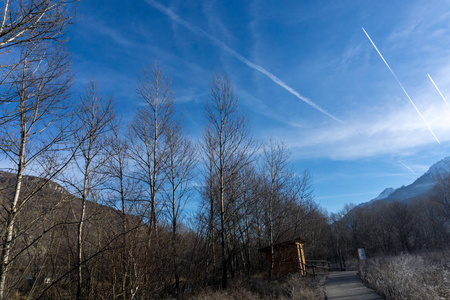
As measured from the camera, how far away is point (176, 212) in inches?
533

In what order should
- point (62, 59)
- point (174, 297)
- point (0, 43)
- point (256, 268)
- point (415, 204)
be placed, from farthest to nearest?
point (415, 204) < point (256, 268) < point (174, 297) < point (62, 59) < point (0, 43)

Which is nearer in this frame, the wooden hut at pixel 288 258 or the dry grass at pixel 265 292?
the dry grass at pixel 265 292

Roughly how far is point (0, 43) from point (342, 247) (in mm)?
68479

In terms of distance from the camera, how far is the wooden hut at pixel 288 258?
17938mm

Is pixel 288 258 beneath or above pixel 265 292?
above

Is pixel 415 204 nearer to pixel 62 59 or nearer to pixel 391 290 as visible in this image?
pixel 391 290

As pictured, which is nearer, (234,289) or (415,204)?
(234,289)

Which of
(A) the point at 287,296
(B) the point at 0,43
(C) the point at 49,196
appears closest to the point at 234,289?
(A) the point at 287,296

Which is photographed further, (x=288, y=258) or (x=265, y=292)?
(x=288, y=258)

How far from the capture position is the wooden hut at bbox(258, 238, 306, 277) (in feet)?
58.9

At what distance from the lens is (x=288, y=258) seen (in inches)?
711

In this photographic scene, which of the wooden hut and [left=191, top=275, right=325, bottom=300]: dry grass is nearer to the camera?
[left=191, top=275, right=325, bottom=300]: dry grass

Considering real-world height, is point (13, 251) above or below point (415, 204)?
below

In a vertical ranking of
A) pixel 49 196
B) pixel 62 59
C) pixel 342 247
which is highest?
pixel 62 59
